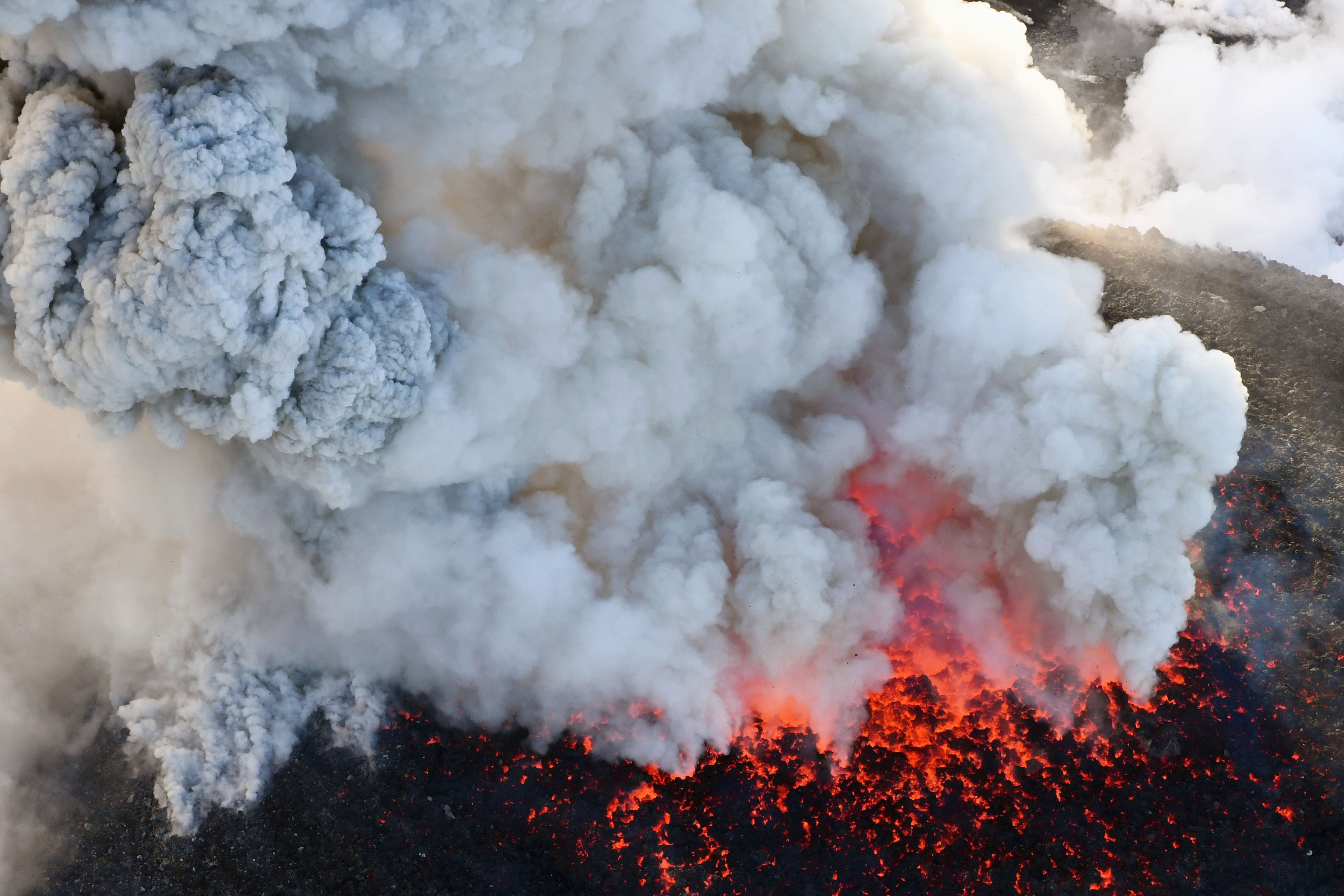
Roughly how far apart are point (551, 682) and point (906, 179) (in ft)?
34.9

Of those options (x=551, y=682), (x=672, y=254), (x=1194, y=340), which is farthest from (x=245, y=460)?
(x=1194, y=340)

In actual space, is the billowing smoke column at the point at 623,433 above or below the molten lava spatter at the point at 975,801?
above

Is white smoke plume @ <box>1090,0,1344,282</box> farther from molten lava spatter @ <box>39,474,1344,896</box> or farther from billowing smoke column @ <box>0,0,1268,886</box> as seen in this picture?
molten lava spatter @ <box>39,474,1344,896</box>

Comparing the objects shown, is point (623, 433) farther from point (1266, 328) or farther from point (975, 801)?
point (1266, 328)

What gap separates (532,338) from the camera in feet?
56.9

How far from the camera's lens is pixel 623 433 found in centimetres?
1839

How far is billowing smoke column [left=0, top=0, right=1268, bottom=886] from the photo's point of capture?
16.3 meters

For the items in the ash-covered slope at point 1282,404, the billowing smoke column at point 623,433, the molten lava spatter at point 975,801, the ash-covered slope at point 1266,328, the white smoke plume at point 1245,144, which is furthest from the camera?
the white smoke plume at point 1245,144

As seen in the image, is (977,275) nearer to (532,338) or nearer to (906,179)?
(906,179)

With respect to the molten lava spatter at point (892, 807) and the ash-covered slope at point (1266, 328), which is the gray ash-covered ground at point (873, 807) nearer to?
the molten lava spatter at point (892, 807)

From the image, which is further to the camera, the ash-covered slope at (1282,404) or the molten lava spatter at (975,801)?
the ash-covered slope at (1282,404)

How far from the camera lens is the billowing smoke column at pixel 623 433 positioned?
16.3 m

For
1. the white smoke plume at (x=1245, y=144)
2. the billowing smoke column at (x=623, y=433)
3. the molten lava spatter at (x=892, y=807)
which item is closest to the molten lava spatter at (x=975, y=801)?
the molten lava spatter at (x=892, y=807)

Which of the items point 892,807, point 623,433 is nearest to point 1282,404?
point 892,807
